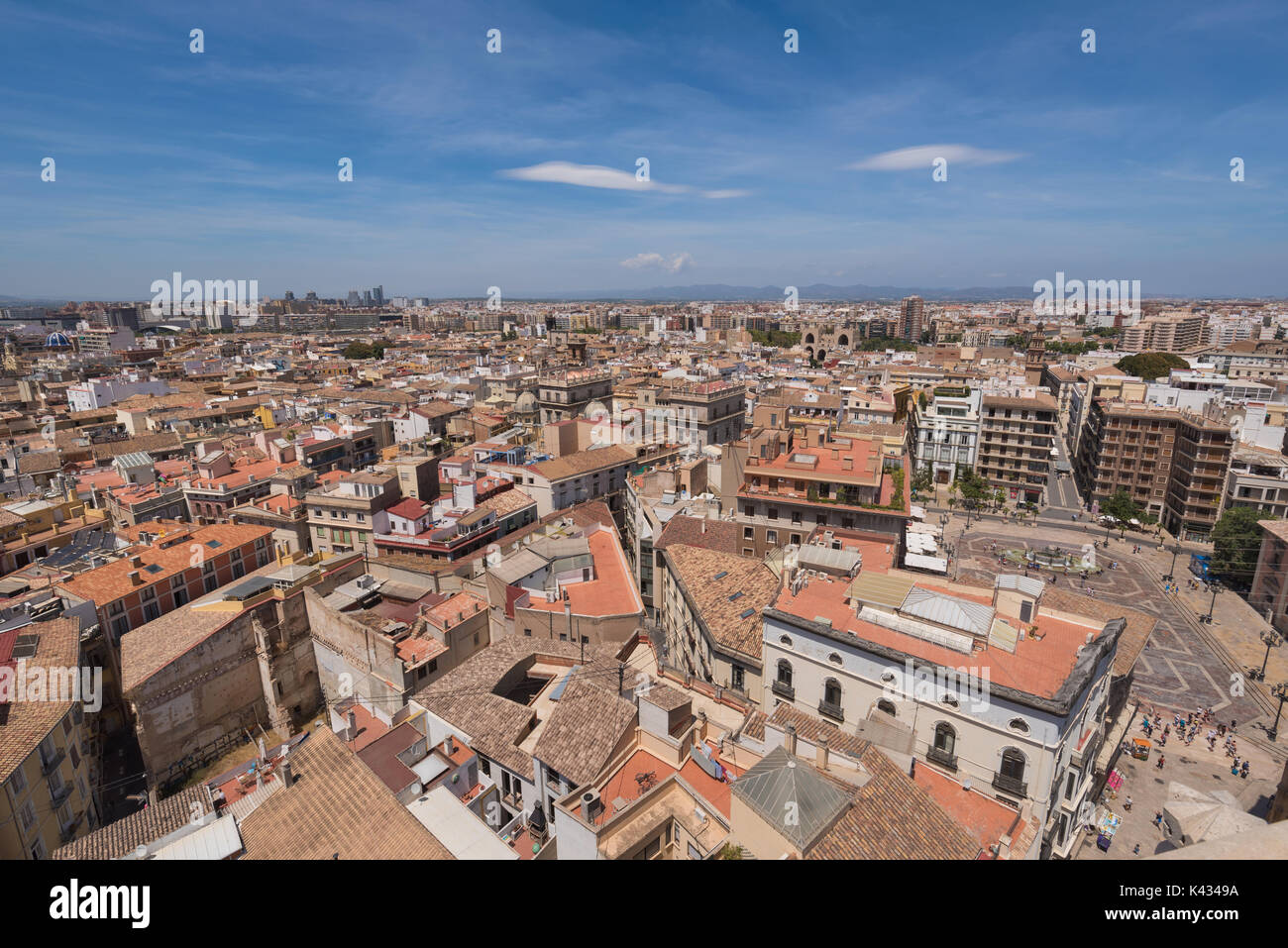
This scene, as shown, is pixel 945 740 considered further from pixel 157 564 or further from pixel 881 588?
pixel 157 564

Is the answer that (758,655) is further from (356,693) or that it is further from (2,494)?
(2,494)

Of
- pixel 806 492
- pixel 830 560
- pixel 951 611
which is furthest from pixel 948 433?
pixel 951 611

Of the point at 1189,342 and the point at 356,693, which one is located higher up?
the point at 1189,342

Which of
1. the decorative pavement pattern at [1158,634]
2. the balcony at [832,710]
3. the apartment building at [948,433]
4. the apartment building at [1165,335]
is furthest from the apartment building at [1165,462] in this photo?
the apartment building at [1165,335]

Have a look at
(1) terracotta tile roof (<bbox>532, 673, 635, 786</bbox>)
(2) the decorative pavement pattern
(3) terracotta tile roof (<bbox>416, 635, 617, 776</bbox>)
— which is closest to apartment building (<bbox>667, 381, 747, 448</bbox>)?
(2) the decorative pavement pattern

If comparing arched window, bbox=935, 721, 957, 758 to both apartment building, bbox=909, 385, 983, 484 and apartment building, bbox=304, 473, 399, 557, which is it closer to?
apartment building, bbox=304, 473, 399, 557
